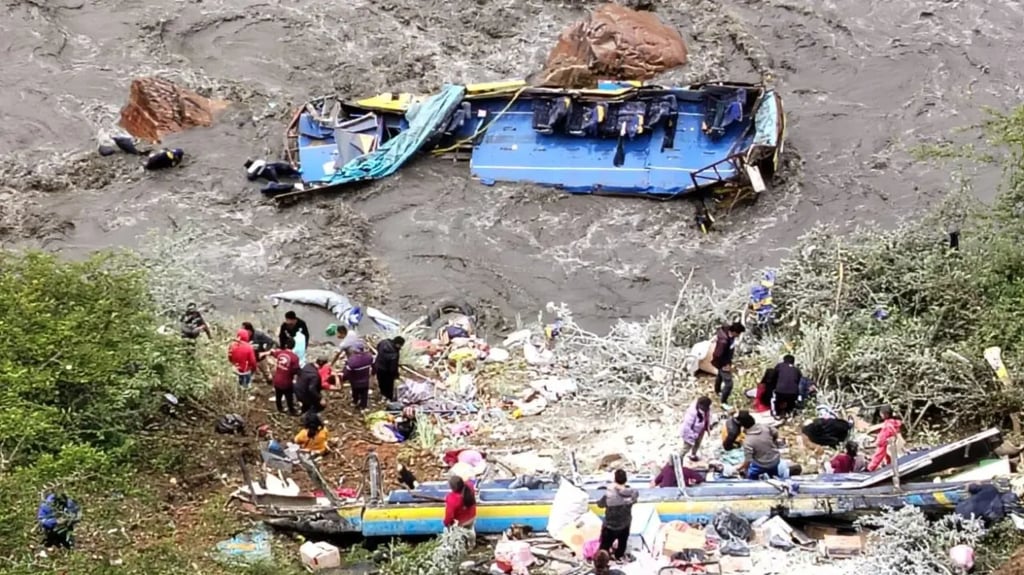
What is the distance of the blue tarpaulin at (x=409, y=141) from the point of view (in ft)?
65.5

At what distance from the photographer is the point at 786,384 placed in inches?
520

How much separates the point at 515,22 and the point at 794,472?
51.1 feet

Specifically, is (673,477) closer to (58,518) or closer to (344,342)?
(344,342)

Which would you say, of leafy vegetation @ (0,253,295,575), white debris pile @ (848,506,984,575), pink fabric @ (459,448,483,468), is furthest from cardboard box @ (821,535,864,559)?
leafy vegetation @ (0,253,295,575)

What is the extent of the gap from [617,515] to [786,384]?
3.80 meters

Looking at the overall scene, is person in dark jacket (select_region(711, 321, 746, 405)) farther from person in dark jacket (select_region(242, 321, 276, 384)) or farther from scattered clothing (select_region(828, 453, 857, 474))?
person in dark jacket (select_region(242, 321, 276, 384))

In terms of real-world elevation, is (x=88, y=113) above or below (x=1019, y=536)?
below

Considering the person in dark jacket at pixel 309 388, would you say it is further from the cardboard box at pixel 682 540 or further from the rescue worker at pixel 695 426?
the cardboard box at pixel 682 540

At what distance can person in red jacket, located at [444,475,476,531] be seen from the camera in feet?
35.0

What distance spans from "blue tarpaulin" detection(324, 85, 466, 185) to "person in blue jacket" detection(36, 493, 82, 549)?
34.3ft

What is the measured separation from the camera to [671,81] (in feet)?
75.4

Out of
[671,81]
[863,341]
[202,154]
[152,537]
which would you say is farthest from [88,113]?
[863,341]

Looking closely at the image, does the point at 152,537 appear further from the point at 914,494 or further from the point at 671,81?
the point at 671,81

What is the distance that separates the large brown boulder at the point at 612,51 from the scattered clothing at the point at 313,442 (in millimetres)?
10990
